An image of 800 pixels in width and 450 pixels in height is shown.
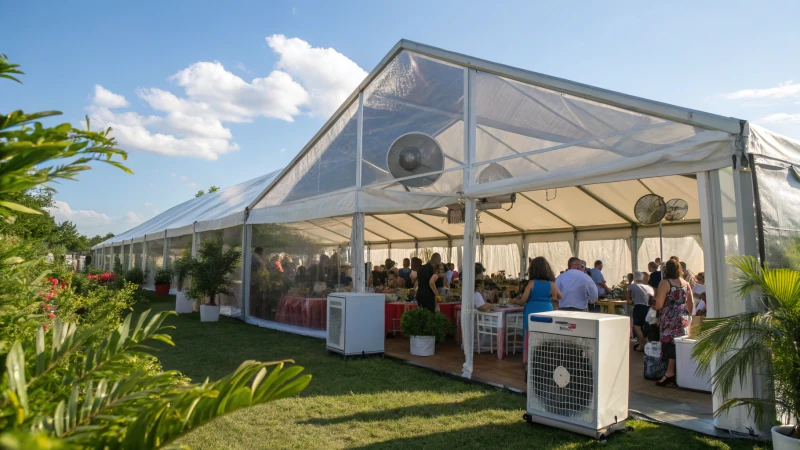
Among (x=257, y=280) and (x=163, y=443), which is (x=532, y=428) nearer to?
(x=163, y=443)

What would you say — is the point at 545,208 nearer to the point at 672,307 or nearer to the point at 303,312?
the point at 303,312

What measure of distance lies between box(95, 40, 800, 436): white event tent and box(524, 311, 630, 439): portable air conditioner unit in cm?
105

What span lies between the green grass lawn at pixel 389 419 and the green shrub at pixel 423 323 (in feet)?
2.18

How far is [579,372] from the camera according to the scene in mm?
4316

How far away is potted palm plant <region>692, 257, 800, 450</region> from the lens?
12.3ft

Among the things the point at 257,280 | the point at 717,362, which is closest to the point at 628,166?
the point at 717,362

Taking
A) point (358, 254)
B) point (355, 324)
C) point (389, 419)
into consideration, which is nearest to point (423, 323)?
point (355, 324)

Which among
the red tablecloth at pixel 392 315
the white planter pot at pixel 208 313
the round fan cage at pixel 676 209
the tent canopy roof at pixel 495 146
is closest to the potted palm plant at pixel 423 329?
the tent canopy roof at pixel 495 146

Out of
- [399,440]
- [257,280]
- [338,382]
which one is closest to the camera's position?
[399,440]

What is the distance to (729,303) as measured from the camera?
181 inches

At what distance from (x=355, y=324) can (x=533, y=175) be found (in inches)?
134

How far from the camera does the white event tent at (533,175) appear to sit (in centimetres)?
468

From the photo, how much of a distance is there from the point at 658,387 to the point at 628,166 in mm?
2830

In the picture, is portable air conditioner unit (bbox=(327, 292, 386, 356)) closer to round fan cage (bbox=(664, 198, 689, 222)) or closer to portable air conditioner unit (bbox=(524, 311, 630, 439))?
portable air conditioner unit (bbox=(524, 311, 630, 439))
